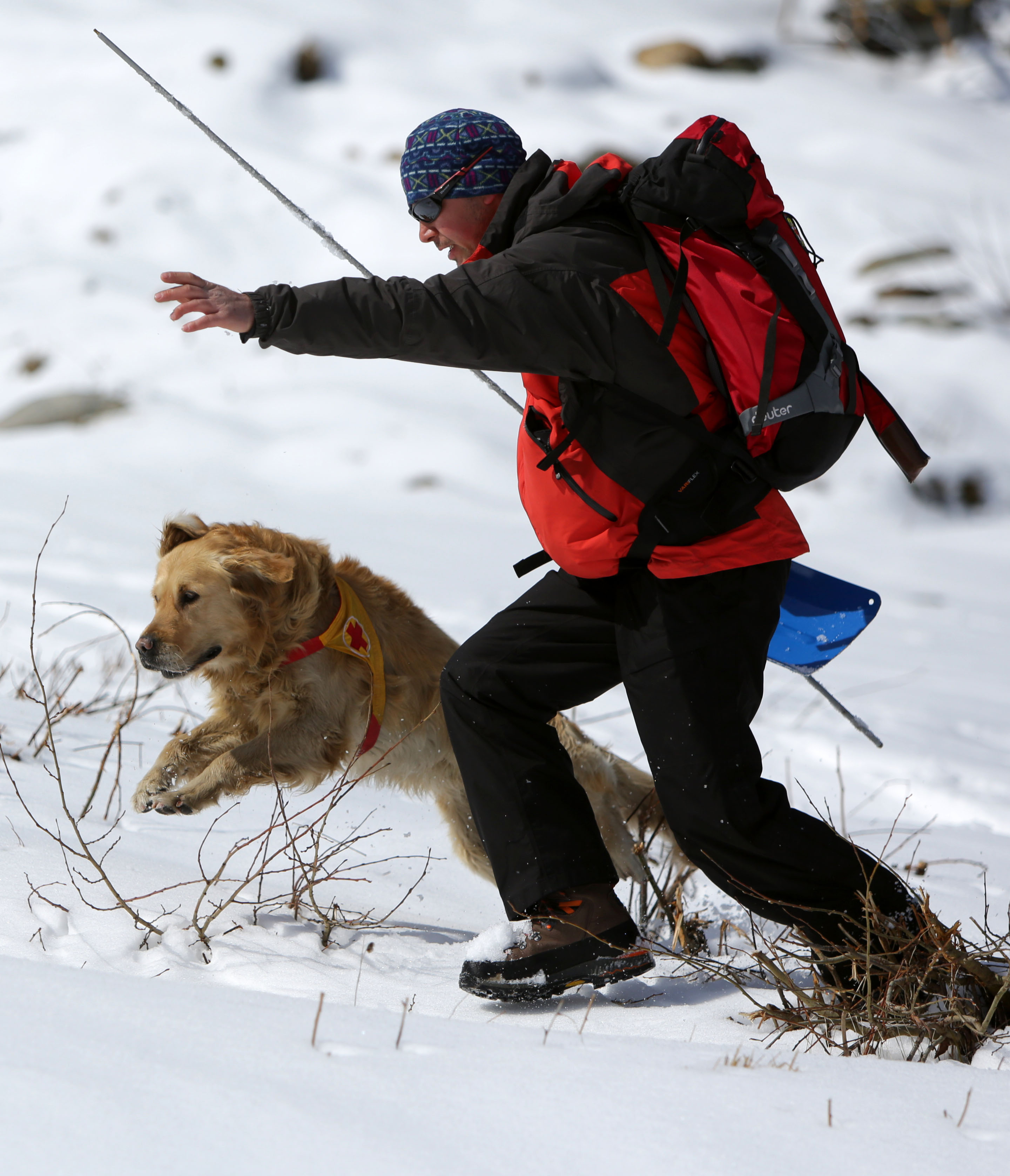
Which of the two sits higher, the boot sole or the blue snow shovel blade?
the blue snow shovel blade

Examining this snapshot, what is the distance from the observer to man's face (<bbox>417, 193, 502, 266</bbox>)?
2.44 meters

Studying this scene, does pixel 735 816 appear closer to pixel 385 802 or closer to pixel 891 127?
pixel 385 802

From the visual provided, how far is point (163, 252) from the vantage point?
1510 centimetres

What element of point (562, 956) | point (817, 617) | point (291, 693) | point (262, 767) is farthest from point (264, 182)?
point (562, 956)

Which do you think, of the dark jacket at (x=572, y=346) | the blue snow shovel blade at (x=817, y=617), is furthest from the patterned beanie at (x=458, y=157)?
the blue snow shovel blade at (x=817, y=617)

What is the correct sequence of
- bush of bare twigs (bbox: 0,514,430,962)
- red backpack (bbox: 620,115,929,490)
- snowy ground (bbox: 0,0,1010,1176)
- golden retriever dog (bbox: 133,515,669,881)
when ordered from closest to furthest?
snowy ground (bbox: 0,0,1010,1176), red backpack (bbox: 620,115,929,490), bush of bare twigs (bbox: 0,514,430,962), golden retriever dog (bbox: 133,515,669,881)

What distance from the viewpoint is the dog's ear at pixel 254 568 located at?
3.44 metres

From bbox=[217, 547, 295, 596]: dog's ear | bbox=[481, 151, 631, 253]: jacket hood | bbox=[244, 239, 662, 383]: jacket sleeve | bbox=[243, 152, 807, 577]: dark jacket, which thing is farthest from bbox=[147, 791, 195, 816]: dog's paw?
bbox=[481, 151, 631, 253]: jacket hood

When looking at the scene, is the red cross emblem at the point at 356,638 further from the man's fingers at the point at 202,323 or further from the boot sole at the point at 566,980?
the man's fingers at the point at 202,323

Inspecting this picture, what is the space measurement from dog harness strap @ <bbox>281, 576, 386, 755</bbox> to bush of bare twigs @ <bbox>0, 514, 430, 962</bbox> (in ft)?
0.74

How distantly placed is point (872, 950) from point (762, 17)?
20.0 meters

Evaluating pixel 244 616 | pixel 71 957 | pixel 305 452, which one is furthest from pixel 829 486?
pixel 71 957

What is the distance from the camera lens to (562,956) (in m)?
2.47

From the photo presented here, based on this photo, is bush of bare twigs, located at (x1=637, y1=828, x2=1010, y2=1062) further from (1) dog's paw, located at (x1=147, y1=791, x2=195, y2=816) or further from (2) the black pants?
(1) dog's paw, located at (x1=147, y1=791, x2=195, y2=816)
